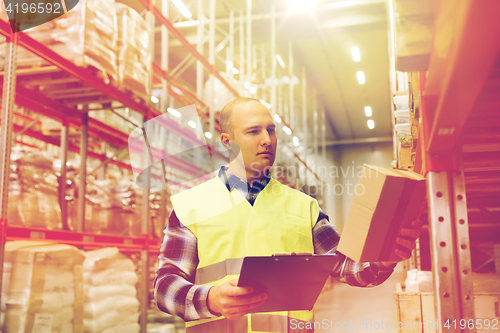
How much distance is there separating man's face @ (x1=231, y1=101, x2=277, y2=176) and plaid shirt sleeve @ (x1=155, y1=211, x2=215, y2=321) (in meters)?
0.49

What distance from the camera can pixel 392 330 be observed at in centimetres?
761

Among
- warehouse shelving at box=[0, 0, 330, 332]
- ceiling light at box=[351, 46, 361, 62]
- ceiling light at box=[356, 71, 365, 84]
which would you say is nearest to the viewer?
warehouse shelving at box=[0, 0, 330, 332]

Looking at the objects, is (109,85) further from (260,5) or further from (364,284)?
(260,5)

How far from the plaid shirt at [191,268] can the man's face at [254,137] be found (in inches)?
4.2

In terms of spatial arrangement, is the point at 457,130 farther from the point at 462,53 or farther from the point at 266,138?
the point at 266,138

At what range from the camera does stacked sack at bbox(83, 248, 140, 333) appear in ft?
15.4

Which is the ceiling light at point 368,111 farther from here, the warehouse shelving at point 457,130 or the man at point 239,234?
the man at point 239,234

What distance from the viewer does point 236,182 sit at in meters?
2.34

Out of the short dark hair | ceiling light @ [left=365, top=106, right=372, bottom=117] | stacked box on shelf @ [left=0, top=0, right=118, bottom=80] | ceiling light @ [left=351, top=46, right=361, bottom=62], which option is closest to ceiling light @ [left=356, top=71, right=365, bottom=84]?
ceiling light @ [left=351, top=46, right=361, bottom=62]

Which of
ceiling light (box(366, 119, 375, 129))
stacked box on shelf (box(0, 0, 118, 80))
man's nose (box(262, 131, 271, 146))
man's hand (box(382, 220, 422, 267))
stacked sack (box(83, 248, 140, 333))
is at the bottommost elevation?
stacked sack (box(83, 248, 140, 333))

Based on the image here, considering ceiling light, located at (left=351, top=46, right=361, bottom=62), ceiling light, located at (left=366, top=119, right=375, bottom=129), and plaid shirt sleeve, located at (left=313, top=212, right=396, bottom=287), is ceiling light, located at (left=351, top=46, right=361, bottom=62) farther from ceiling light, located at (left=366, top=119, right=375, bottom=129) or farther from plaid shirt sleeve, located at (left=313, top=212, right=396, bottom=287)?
plaid shirt sleeve, located at (left=313, top=212, right=396, bottom=287)

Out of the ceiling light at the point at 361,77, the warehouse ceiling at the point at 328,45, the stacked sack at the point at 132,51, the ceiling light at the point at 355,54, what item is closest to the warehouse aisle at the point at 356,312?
the stacked sack at the point at 132,51

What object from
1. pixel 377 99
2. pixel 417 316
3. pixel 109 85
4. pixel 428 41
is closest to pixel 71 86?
pixel 109 85

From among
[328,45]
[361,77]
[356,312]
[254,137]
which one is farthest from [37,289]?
[361,77]
